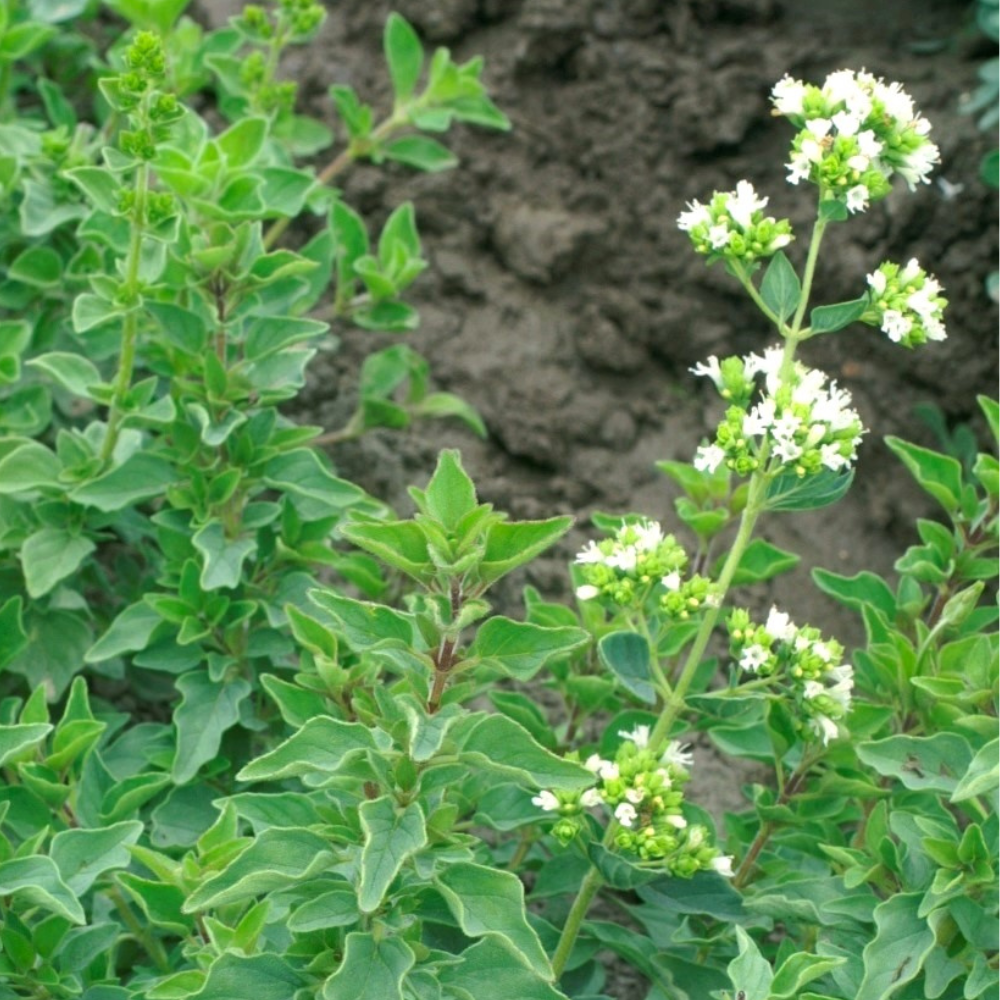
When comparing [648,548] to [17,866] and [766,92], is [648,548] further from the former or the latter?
[766,92]

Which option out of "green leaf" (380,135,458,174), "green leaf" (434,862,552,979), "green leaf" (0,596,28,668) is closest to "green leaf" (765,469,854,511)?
"green leaf" (434,862,552,979)

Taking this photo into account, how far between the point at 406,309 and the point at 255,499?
0.46 m

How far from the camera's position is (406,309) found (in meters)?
2.91

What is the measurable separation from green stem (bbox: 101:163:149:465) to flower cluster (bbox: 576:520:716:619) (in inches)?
33.8

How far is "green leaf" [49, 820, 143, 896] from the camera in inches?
78.9

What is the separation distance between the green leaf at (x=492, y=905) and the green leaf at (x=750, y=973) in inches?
8.8

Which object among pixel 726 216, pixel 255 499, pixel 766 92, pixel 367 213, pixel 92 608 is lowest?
pixel 92 608

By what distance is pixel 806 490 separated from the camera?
199 centimetres

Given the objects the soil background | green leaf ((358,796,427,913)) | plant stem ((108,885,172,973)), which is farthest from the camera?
the soil background

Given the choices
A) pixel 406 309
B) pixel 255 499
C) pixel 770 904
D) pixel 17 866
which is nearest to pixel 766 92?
pixel 406 309

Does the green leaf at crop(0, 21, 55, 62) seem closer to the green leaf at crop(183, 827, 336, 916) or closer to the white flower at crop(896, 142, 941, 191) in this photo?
the white flower at crop(896, 142, 941, 191)

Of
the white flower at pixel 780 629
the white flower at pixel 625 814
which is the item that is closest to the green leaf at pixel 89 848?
the white flower at pixel 625 814

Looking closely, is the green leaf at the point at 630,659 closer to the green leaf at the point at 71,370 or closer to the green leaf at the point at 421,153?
the green leaf at the point at 71,370

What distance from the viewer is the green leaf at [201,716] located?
2328mm
